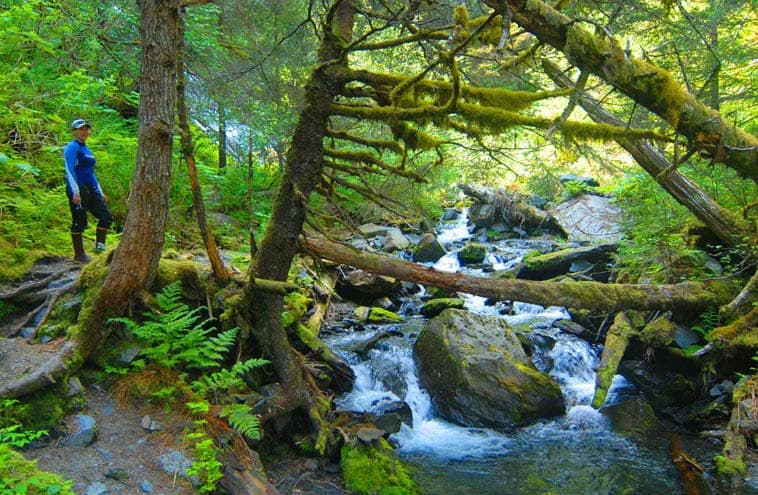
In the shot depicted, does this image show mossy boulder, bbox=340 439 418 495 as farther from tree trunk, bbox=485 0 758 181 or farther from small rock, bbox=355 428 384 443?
tree trunk, bbox=485 0 758 181

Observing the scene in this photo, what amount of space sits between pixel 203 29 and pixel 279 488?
34.5 ft

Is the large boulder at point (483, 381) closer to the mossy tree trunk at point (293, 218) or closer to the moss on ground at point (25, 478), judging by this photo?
the mossy tree trunk at point (293, 218)

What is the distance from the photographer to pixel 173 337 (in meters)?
4.94

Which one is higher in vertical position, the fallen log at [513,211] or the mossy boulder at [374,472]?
the fallen log at [513,211]

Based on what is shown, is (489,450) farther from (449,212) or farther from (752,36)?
(449,212)

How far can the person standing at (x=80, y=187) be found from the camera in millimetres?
6410

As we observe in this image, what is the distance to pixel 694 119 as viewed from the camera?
5098 millimetres

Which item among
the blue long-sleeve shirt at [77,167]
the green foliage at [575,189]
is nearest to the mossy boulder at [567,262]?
the green foliage at [575,189]

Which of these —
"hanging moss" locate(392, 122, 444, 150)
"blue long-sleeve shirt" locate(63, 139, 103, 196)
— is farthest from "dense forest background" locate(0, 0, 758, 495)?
"blue long-sleeve shirt" locate(63, 139, 103, 196)

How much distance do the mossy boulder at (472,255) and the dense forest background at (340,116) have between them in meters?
2.98

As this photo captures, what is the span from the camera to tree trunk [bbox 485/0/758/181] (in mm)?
4367

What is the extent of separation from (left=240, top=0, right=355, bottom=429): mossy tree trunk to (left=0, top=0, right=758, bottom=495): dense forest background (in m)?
0.02

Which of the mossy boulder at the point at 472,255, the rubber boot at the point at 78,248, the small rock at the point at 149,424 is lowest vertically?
the small rock at the point at 149,424

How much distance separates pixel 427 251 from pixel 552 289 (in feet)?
27.0
